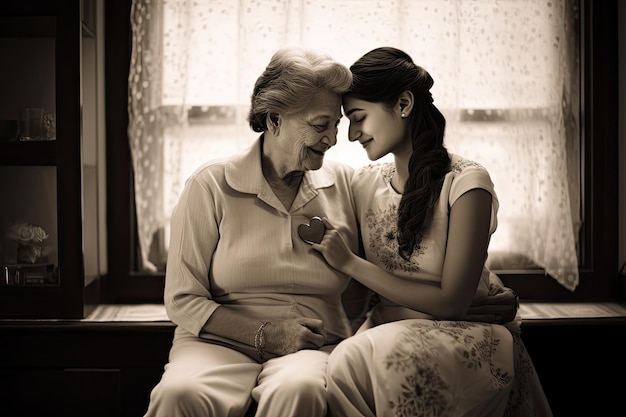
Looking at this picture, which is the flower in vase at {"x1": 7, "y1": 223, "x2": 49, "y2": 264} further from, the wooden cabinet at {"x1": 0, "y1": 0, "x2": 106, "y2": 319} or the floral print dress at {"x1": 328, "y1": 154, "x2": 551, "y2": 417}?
the floral print dress at {"x1": 328, "y1": 154, "x2": 551, "y2": 417}

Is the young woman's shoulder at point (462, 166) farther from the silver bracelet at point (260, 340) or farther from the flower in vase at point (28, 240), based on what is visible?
the flower in vase at point (28, 240)

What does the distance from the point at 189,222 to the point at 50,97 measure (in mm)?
923

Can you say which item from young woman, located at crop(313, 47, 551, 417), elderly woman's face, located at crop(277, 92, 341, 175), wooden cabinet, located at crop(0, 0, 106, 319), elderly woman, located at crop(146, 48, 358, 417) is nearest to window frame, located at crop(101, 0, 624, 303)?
wooden cabinet, located at crop(0, 0, 106, 319)

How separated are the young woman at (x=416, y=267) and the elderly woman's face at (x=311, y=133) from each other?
0.30 feet

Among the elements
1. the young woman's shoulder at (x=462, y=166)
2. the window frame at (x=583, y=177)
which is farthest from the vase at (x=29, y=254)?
the young woman's shoulder at (x=462, y=166)

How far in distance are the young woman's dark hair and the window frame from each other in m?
0.82

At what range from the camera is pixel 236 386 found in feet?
6.40

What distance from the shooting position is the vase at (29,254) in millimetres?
2510

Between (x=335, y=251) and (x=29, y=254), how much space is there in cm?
116

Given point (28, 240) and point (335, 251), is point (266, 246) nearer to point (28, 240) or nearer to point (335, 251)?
point (335, 251)

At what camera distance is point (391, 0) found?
2717 millimetres

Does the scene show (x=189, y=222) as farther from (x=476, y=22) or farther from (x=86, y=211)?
(x=476, y=22)

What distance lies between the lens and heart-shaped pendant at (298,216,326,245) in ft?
7.09

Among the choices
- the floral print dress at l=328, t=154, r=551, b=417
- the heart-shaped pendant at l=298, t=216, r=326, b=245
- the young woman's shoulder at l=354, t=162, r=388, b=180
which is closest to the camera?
the floral print dress at l=328, t=154, r=551, b=417
